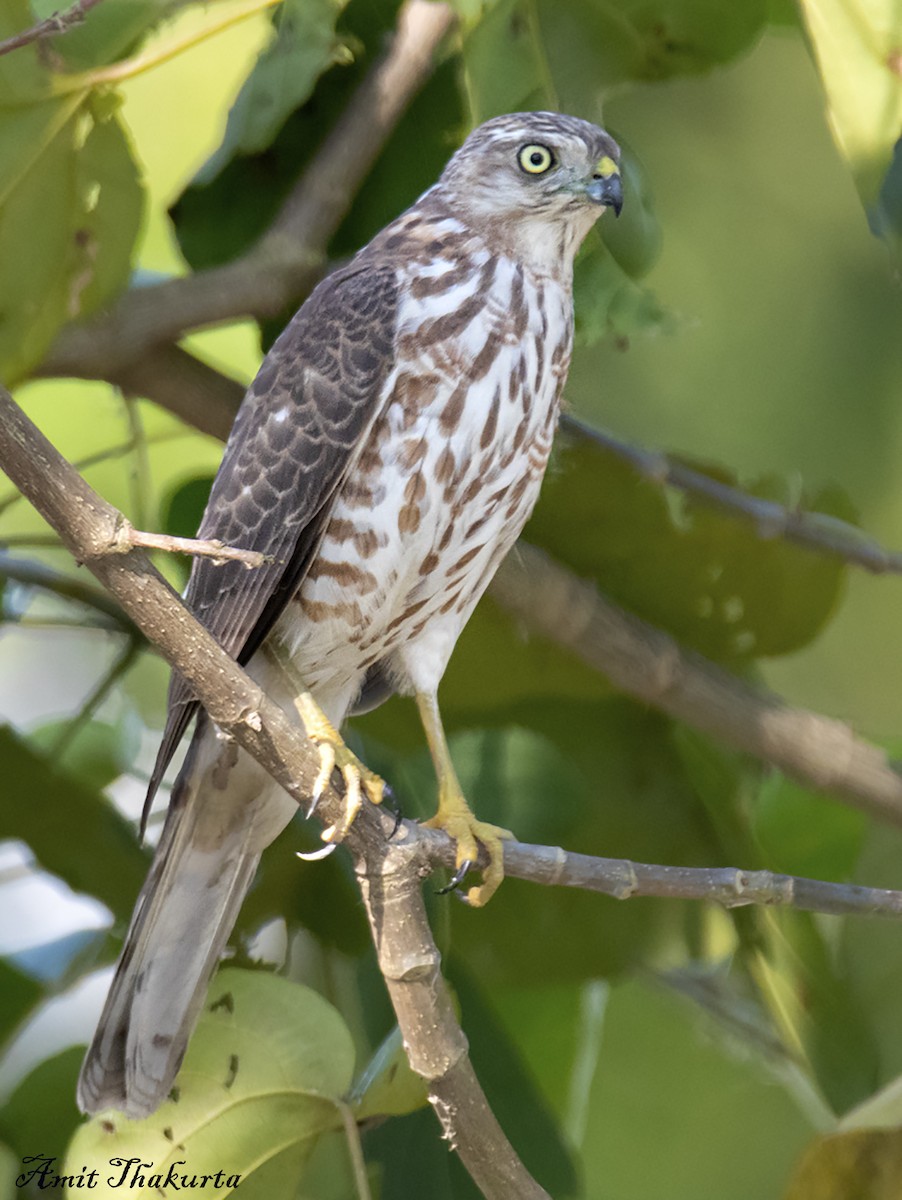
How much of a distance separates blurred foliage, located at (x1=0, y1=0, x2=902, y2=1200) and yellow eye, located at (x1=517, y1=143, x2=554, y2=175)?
3.0 inches

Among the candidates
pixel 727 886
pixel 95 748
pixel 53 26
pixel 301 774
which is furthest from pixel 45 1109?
pixel 53 26

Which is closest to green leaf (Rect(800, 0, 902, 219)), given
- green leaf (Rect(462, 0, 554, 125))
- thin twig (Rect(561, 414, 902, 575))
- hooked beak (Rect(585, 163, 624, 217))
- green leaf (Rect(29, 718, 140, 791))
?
hooked beak (Rect(585, 163, 624, 217))

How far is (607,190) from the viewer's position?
104 inches

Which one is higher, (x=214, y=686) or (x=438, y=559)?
(x=214, y=686)

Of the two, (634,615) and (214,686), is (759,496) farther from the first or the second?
(214,686)

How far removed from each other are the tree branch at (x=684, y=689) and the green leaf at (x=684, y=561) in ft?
0.40

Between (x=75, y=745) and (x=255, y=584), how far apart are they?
3.17 feet

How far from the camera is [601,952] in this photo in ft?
10.1

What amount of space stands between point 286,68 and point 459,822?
138 centimetres

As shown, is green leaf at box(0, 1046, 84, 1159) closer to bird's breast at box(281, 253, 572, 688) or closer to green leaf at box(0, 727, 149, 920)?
green leaf at box(0, 727, 149, 920)

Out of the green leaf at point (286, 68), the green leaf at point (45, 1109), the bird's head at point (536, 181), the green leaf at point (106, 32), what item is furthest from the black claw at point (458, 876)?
the green leaf at point (106, 32)

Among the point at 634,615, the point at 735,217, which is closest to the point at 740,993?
the point at 634,615

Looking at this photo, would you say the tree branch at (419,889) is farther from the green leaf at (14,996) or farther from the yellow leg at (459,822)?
the green leaf at (14,996)

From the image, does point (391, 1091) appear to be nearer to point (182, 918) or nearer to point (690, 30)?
point (182, 918)
